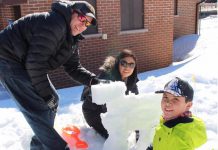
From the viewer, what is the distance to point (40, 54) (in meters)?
2.79

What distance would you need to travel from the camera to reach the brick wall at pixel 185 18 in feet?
44.7

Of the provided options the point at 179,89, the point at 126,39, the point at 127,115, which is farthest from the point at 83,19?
the point at 126,39

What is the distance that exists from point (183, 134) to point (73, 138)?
1.98 meters

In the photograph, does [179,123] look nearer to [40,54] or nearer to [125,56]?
[40,54]

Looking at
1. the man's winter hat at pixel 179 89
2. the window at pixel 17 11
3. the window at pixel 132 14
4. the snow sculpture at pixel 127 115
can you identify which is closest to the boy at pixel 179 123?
the man's winter hat at pixel 179 89

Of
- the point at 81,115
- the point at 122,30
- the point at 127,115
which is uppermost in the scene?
the point at 122,30

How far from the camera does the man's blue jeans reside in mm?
3000

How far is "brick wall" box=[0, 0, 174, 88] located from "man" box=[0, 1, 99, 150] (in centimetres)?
404

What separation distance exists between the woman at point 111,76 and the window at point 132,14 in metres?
4.47

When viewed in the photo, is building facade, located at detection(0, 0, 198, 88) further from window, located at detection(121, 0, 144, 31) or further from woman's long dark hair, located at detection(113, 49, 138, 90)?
woman's long dark hair, located at detection(113, 49, 138, 90)

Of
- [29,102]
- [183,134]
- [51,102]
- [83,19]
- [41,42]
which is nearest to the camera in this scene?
[183,134]

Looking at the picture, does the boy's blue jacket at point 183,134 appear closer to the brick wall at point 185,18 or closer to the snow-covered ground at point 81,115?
the snow-covered ground at point 81,115

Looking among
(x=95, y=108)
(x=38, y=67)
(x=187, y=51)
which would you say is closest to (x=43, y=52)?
(x=38, y=67)

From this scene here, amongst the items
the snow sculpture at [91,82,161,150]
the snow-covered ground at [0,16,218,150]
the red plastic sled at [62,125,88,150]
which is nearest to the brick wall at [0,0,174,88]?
the snow-covered ground at [0,16,218,150]
